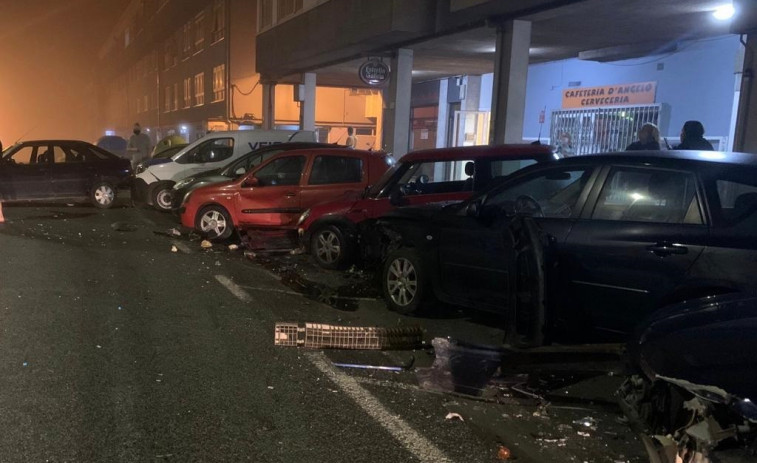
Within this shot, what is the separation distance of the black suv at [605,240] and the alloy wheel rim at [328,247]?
293 centimetres

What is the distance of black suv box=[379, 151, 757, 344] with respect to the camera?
4.34 meters

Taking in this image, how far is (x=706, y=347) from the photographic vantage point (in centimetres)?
304

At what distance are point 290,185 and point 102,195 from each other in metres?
7.11

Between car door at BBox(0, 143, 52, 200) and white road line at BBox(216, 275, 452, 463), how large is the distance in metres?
11.8

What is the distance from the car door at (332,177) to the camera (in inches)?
404

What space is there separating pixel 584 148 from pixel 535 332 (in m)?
10.2

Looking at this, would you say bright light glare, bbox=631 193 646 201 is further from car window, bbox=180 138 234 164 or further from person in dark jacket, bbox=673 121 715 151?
car window, bbox=180 138 234 164

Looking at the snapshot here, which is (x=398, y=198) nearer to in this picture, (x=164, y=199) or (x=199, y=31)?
(x=164, y=199)

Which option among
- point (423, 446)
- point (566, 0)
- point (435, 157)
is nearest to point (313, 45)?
point (566, 0)

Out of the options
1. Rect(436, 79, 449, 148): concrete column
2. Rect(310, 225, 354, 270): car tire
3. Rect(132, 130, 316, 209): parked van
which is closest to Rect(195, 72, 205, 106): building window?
Rect(436, 79, 449, 148): concrete column

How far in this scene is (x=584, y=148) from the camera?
555 inches

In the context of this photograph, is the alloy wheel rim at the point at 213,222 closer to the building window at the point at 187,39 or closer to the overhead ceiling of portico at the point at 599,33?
the overhead ceiling of portico at the point at 599,33

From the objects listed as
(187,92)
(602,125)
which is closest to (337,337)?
(602,125)

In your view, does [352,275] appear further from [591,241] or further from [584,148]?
[584,148]
